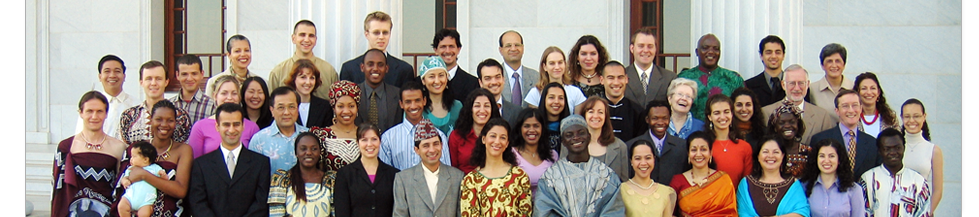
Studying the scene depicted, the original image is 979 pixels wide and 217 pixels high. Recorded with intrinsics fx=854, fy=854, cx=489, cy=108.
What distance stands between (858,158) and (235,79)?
4442 mm

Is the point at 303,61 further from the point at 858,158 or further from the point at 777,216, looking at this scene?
the point at 858,158

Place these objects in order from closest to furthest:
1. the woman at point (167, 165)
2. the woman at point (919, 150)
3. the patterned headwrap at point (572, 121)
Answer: the woman at point (167, 165) < the patterned headwrap at point (572, 121) < the woman at point (919, 150)

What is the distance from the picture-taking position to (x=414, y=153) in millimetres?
5879

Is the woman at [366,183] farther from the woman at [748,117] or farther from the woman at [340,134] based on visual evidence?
the woman at [748,117]

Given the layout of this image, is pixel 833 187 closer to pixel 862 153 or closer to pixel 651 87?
pixel 862 153

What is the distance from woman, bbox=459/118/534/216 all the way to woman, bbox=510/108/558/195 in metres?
0.15

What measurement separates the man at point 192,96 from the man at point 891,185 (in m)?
4.64

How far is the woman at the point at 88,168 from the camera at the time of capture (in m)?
5.64

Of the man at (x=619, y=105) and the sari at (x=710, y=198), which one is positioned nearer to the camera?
the sari at (x=710, y=198)

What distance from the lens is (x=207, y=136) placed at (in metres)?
5.82

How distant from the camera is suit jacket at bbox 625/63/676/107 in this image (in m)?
6.53

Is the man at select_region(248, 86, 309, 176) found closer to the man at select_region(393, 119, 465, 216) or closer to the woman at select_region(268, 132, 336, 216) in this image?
the woman at select_region(268, 132, 336, 216)

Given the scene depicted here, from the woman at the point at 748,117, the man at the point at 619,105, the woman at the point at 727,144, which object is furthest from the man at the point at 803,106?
the man at the point at 619,105

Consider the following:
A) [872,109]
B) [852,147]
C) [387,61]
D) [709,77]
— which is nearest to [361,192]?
[387,61]
